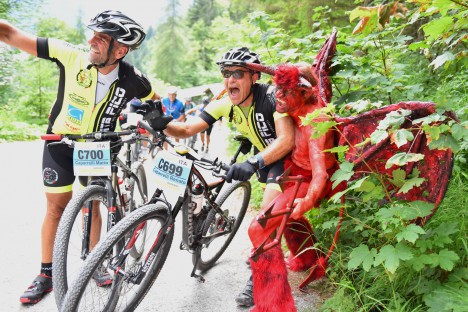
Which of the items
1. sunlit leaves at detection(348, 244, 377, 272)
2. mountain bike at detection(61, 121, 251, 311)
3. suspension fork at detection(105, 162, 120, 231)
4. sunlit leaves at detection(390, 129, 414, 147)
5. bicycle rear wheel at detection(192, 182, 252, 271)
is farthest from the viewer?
bicycle rear wheel at detection(192, 182, 252, 271)

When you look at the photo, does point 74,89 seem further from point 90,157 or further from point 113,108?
point 90,157

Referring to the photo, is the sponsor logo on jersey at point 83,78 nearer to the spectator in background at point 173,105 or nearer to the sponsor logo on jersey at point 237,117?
the sponsor logo on jersey at point 237,117

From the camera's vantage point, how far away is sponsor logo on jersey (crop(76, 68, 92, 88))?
3.16 m

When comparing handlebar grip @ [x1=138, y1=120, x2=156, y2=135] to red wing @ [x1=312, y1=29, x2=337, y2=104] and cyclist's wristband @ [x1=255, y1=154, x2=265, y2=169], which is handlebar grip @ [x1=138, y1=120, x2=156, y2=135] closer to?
cyclist's wristband @ [x1=255, y1=154, x2=265, y2=169]

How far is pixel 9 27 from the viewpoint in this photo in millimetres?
3012

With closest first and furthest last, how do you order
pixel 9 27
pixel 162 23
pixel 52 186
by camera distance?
pixel 9 27
pixel 52 186
pixel 162 23

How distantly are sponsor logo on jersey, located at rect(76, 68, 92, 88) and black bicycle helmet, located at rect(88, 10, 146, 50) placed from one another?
38 centimetres

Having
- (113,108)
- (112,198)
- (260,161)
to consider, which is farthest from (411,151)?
(113,108)

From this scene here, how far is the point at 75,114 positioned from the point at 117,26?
2.71ft

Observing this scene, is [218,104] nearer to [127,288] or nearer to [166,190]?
[166,190]

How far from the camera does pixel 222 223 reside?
3.78 m

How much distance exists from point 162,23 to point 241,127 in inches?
2056

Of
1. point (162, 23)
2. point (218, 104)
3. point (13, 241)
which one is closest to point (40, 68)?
point (13, 241)

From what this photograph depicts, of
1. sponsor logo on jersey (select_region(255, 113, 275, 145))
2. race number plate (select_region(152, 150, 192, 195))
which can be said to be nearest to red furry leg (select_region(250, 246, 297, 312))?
race number plate (select_region(152, 150, 192, 195))
